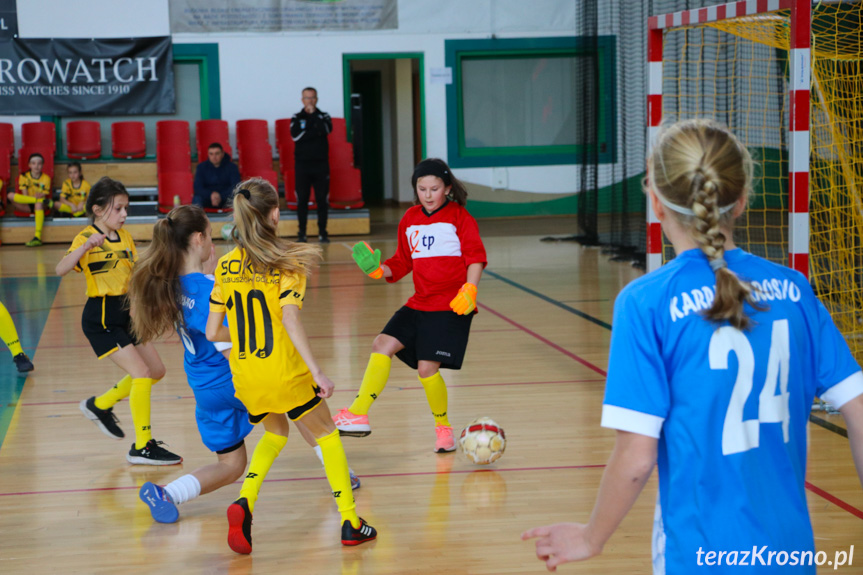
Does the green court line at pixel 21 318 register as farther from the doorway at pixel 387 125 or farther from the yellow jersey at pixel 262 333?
the doorway at pixel 387 125

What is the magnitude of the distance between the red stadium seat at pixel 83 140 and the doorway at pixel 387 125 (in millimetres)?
4764

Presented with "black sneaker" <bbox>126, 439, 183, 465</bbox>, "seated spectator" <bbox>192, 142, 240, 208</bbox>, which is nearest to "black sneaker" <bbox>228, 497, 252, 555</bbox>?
"black sneaker" <bbox>126, 439, 183, 465</bbox>

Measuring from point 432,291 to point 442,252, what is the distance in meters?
0.17

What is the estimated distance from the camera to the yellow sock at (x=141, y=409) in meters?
3.54

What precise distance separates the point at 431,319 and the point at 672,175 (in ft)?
7.72

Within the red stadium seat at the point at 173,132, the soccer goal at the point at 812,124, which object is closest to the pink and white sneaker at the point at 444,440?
the soccer goal at the point at 812,124

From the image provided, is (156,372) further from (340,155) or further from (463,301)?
(340,155)

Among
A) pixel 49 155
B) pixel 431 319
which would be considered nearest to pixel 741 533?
pixel 431 319

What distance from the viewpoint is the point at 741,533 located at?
128cm

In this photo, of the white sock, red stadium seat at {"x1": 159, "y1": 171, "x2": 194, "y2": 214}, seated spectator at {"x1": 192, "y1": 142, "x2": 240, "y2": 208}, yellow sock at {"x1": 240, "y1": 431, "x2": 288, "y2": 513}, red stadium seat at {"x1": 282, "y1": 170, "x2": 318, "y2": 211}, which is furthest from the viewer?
red stadium seat at {"x1": 282, "y1": 170, "x2": 318, "y2": 211}

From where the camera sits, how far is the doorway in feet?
54.6

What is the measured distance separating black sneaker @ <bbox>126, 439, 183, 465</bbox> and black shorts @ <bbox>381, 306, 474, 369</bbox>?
1.02 meters

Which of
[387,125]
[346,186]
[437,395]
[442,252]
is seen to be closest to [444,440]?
[437,395]

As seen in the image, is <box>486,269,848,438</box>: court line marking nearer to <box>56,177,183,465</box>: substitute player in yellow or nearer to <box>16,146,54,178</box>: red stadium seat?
<box>56,177,183,465</box>: substitute player in yellow
